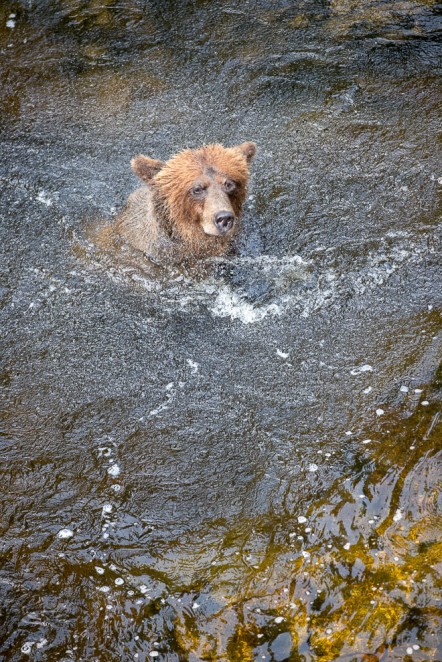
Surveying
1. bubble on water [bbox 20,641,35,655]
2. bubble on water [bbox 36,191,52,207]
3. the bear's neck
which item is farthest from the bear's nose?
bubble on water [bbox 20,641,35,655]

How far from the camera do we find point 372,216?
743 centimetres

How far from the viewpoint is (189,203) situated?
6.35m

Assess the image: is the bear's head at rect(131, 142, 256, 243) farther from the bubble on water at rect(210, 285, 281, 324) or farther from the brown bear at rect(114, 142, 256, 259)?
the bubble on water at rect(210, 285, 281, 324)

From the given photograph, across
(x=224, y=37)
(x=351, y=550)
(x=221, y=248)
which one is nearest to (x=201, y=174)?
(x=221, y=248)

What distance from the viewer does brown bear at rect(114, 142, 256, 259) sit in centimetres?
617

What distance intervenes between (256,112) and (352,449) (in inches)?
213

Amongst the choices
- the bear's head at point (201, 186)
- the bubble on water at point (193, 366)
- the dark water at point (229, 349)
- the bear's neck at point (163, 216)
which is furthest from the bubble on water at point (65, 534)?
the bear's neck at point (163, 216)

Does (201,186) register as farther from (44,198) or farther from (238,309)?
(44,198)

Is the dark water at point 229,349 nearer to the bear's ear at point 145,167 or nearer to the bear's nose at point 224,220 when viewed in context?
the bear's nose at point 224,220

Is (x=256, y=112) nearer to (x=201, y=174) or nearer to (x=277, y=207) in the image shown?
(x=277, y=207)

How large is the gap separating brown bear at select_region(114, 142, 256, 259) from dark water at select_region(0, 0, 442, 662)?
0.42 m

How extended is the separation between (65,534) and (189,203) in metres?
3.14

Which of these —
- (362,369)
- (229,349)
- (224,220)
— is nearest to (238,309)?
(229,349)

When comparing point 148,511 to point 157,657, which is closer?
point 157,657
